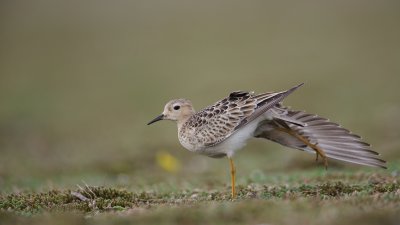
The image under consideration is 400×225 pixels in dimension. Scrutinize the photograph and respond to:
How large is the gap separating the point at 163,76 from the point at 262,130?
19469mm

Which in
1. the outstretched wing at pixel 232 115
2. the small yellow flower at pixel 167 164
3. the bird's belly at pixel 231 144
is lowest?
the small yellow flower at pixel 167 164

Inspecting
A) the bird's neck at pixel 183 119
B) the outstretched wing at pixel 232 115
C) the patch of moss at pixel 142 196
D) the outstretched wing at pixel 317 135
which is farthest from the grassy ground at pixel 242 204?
the bird's neck at pixel 183 119

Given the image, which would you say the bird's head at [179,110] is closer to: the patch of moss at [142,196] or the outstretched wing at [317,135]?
the outstretched wing at [317,135]

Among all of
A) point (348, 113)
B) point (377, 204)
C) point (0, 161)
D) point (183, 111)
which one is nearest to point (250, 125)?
point (183, 111)

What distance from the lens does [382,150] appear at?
15.1 metres

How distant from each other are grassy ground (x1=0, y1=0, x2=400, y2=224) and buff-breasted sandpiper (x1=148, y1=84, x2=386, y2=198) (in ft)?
1.89

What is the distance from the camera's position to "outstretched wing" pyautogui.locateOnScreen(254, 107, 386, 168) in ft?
33.3

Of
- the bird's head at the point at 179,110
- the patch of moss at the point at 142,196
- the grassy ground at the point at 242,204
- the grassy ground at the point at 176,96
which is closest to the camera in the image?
the grassy ground at the point at 242,204

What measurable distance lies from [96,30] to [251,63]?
14.4m

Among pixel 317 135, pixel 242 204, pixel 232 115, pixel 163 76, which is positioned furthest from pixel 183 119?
pixel 163 76

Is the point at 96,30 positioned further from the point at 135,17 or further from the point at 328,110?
the point at 328,110

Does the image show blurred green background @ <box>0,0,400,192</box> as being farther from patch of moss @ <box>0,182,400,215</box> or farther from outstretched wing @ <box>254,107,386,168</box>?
patch of moss @ <box>0,182,400,215</box>

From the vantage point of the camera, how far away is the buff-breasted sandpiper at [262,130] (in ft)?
32.2

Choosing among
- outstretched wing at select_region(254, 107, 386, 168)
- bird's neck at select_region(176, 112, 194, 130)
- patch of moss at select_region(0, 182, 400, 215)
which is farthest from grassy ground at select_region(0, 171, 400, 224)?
bird's neck at select_region(176, 112, 194, 130)
